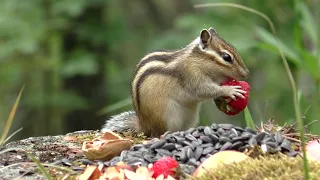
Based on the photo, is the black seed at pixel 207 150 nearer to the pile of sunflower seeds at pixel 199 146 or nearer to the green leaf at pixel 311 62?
the pile of sunflower seeds at pixel 199 146

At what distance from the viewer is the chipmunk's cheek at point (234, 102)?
462 centimetres

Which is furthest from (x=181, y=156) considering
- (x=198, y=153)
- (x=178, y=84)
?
(x=178, y=84)

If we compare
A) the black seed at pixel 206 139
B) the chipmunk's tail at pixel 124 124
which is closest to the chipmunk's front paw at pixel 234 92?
the chipmunk's tail at pixel 124 124

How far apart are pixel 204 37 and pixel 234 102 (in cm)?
66

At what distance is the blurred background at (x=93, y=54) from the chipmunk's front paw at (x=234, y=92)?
2318 mm

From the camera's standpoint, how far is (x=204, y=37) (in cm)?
513

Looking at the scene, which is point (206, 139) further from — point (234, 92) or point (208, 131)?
point (234, 92)

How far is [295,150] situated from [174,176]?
0.74 m

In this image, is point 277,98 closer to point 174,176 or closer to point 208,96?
point 208,96

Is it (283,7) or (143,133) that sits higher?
(283,7)

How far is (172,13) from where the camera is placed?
35.6ft

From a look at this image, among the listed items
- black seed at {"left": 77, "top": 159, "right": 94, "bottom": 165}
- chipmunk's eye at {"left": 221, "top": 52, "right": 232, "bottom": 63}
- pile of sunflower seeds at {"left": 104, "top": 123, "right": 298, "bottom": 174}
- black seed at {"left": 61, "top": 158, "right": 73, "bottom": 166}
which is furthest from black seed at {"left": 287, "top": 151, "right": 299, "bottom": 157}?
chipmunk's eye at {"left": 221, "top": 52, "right": 232, "bottom": 63}

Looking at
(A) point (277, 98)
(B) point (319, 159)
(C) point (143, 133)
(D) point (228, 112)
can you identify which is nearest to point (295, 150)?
(B) point (319, 159)

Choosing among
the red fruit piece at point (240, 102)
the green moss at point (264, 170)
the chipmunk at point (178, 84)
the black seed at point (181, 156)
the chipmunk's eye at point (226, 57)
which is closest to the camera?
the green moss at point (264, 170)
